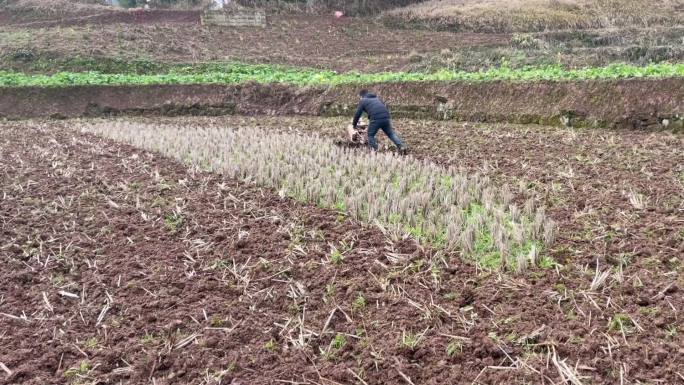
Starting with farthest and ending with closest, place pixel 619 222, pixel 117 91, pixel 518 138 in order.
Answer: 1. pixel 117 91
2. pixel 518 138
3. pixel 619 222

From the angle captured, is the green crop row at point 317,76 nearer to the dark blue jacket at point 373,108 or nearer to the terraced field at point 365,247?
the terraced field at point 365,247

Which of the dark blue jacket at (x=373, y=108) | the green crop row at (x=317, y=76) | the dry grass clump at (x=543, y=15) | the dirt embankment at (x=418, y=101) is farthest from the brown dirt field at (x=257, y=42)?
the dark blue jacket at (x=373, y=108)

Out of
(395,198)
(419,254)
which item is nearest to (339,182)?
(395,198)

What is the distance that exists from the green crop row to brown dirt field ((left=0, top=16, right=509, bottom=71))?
2.37 m

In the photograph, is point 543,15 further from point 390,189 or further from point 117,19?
point 390,189

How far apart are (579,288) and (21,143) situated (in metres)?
10.1

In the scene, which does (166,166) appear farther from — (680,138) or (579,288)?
(680,138)

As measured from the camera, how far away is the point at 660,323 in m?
3.25

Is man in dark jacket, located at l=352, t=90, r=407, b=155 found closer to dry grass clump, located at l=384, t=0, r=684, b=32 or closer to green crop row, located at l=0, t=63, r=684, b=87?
green crop row, located at l=0, t=63, r=684, b=87

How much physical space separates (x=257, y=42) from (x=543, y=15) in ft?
43.1

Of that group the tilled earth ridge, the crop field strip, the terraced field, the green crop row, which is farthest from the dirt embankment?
the tilled earth ridge

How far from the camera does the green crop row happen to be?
11.5 meters

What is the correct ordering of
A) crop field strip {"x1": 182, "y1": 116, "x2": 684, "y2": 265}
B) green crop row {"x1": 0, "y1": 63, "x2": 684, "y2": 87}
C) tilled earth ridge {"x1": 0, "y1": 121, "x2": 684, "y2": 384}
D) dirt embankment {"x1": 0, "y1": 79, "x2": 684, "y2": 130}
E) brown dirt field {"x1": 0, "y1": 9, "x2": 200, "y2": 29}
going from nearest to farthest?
tilled earth ridge {"x1": 0, "y1": 121, "x2": 684, "y2": 384} < crop field strip {"x1": 182, "y1": 116, "x2": 684, "y2": 265} < dirt embankment {"x1": 0, "y1": 79, "x2": 684, "y2": 130} < green crop row {"x1": 0, "y1": 63, "x2": 684, "y2": 87} < brown dirt field {"x1": 0, "y1": 9, "x2": 200, "y2": 29}

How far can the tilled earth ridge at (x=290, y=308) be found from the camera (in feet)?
10.1
